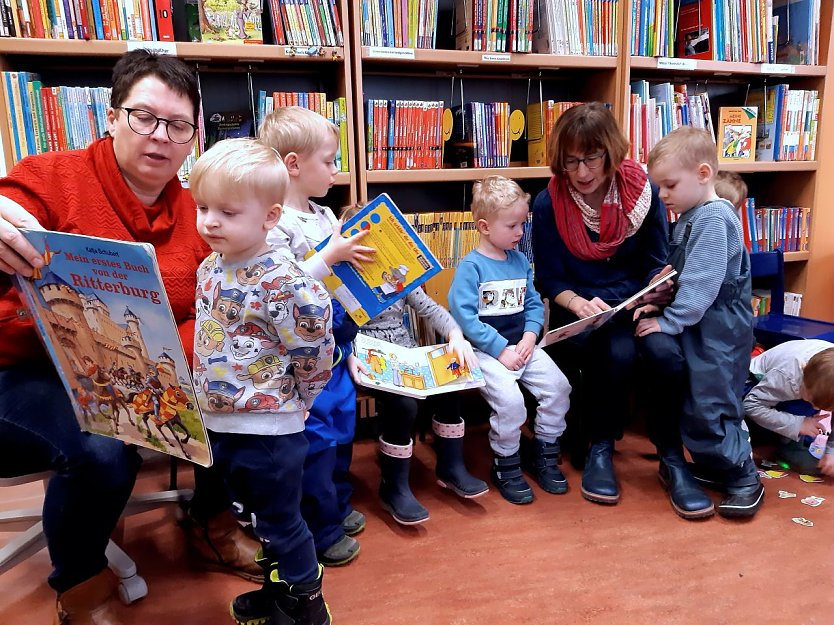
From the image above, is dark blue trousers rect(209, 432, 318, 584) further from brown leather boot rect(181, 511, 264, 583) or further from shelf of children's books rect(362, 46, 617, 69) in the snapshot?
shelf of children's books rect(362, 46, 617, 69)

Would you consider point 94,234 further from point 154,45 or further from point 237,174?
point 154,45

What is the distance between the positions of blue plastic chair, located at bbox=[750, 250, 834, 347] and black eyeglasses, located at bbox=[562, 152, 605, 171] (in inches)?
41.2

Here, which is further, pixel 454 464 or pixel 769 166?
pixel 769 166

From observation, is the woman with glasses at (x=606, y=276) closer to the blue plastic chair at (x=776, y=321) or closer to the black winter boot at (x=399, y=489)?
the black winter boot at (x=399, y=489)

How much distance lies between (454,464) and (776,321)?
1592 millimetres

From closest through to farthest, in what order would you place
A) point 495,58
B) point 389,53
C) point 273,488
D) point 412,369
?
1. point 273,488
2. point 412,369
3. point 389,53
4. point 495,58

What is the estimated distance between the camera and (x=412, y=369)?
1.73 metres

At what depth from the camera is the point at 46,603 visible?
144 centimetres

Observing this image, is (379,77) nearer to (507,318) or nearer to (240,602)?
(507,318)

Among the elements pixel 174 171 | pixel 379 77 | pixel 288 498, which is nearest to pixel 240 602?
pixel 288 498

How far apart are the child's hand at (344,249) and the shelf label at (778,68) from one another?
2262 mm

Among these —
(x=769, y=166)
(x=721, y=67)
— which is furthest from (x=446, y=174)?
(x=769, y=166)

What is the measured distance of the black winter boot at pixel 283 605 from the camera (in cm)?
124

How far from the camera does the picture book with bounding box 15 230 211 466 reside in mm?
965
